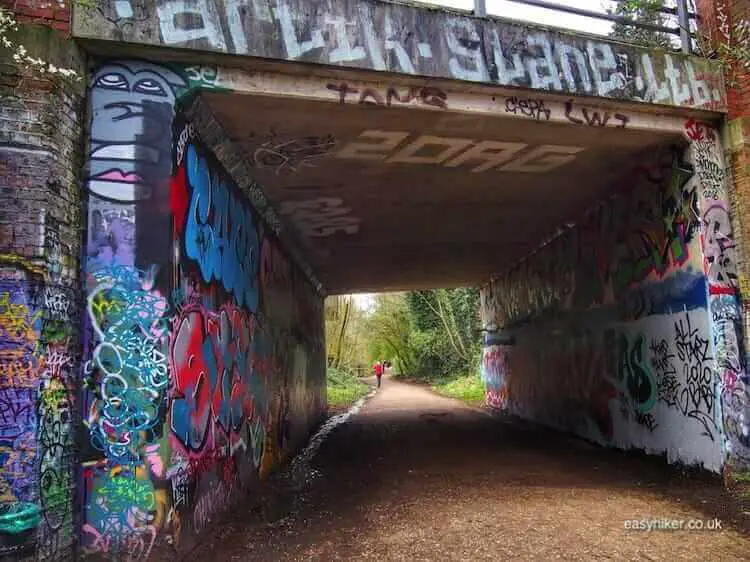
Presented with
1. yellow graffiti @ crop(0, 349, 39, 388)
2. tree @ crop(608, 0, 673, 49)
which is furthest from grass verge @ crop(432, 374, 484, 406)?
yellow graffiti @ crop(0, 349, 39, 388)

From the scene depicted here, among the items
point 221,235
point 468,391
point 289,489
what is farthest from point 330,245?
point 468,391

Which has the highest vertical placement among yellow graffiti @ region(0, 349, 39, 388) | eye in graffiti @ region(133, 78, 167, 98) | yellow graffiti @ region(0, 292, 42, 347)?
eye in graffiti @ region(133, 78, 167, 98)

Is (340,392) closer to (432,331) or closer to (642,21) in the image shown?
(432,331)

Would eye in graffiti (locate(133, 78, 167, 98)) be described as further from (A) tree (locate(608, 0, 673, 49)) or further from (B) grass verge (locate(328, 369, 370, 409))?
(B) grass verge (locate(328, 369, 370, 409))

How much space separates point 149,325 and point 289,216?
530cm

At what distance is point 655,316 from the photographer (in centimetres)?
823

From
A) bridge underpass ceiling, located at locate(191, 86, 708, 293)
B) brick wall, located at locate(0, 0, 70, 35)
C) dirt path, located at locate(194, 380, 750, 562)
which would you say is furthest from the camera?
bridge underpass ceiling, located at locate(191, 86, 708, 293)

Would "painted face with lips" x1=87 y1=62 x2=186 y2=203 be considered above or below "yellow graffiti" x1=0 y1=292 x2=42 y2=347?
above

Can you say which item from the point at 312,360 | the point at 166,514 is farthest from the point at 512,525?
the point at 312,360

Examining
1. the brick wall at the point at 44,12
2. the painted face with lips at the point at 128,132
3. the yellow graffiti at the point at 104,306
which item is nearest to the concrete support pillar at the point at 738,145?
the painted face with lips at the point at 128,132

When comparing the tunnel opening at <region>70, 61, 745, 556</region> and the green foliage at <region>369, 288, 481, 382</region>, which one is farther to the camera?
the green foliage at <region>369, 288, 481, 382</region>

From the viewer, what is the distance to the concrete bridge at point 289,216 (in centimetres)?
446
